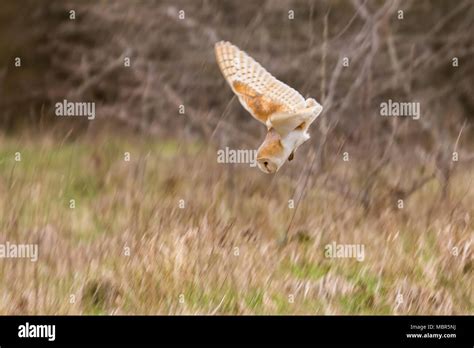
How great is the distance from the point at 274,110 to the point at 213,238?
64 centimetres

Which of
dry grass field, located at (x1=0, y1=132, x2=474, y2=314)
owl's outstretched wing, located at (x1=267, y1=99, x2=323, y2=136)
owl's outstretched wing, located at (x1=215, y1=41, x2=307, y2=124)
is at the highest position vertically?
owl's outstretched wing, located at (x1=215, y1=41, x2=307, y2=124)

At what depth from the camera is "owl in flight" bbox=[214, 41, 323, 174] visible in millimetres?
4938

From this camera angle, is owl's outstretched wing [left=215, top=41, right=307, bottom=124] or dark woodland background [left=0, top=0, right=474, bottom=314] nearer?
dark woodland background [left=0, top=0, right=474, bottom=314]

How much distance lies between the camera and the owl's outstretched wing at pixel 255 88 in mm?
5043

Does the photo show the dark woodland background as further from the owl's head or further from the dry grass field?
the owl's head

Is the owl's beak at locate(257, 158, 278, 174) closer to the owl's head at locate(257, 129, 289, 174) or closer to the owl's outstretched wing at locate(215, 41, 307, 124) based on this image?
the owl's head at locate(257, 129, 289, 174)

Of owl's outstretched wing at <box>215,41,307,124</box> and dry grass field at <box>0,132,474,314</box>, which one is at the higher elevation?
owl's outstretched wing at <box>215,41,307,124</box>

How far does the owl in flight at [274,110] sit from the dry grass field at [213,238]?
397 millimetres

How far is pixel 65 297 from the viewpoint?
4859 mm

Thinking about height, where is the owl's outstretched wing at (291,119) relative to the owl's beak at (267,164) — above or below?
above

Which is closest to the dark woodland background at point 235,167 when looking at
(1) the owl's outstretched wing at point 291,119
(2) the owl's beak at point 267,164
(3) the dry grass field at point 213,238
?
(3) the dry grass field at point 213,238

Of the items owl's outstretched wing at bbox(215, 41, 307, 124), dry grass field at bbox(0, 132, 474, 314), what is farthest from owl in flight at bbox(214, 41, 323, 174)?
dry grass field at bbox(0, 132, 474, 314)

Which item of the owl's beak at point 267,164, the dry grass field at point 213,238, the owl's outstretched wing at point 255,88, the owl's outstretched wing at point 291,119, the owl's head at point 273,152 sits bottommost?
the dry grass field at point 213,238

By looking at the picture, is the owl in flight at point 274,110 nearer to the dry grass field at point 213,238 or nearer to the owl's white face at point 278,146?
the owl's white face at point 278,146
